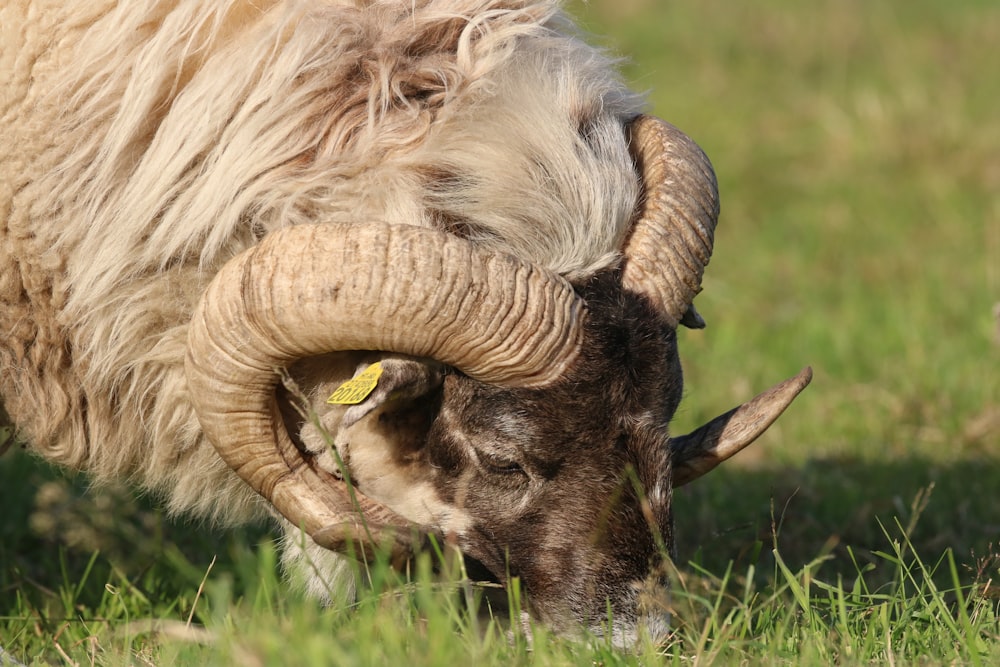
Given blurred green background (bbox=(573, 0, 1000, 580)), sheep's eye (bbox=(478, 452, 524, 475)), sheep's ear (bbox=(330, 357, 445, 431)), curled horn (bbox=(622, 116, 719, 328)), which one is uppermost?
curled horn (bbox=(622, 116, 719, 328))

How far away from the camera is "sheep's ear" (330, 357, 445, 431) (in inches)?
132

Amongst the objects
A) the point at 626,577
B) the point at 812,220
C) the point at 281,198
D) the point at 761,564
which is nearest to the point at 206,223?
the point at 281,198

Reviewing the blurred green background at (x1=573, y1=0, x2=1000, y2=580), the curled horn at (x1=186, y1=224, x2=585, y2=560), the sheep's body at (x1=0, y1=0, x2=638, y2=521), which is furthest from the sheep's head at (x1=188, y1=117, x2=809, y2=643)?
the blurred green background at (x1=573, y1=0, x2=1000, y2=580)

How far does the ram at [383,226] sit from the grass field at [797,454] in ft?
1.05

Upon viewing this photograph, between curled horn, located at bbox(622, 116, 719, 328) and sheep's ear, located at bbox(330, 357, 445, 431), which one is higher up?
curled horn, located at bbox(622, 116, 719, 328)

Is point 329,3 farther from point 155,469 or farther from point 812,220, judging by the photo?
point 812,220

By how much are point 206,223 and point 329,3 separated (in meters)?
0.77

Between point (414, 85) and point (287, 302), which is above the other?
point (414, 85)

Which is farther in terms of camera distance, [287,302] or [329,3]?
[329,3]

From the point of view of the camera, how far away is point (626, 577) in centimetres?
349

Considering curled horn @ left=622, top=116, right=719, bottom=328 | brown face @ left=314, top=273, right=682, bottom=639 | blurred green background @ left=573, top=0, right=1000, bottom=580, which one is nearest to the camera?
brown face @ left=314, top=273, right=682, bottom=639

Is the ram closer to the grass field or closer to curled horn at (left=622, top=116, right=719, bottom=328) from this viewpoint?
curled horn at (left=622, top=116, right=719, bottom=328)

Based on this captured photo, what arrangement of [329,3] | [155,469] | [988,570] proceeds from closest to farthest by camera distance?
[329,3], [155,469], [988,570]

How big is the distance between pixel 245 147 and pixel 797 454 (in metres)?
4.02
